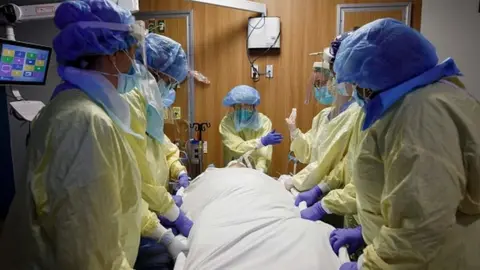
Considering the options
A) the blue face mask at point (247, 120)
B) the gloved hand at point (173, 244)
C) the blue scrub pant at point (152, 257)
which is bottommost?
the blue scrub pant at point (152, 257)

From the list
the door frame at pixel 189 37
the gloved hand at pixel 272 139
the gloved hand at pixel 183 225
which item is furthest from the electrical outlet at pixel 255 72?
the gloved hand at pixel 183 225

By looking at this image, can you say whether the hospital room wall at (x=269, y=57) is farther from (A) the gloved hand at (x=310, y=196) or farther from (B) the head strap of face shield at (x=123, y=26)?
(B) the head strap of face shield at (x=123, y=26)

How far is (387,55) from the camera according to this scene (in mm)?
1088

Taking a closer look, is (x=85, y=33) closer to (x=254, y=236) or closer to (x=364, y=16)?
(x=254, y=236)

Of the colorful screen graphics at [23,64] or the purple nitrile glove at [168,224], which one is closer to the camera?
the purple nitrile glove at [168,224]

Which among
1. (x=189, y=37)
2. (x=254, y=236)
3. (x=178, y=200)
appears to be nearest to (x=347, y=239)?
(x=254, y=236)

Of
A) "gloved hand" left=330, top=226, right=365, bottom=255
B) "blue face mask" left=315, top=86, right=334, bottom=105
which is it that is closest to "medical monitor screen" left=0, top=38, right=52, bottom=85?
"blue face mask" left=315, top=86, right=334, bottom=105

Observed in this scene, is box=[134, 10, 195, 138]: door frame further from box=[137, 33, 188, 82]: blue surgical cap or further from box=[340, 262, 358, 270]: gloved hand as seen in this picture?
box=[340, 262, 358, 270]: gloved hand

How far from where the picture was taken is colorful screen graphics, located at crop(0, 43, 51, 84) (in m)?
2.01

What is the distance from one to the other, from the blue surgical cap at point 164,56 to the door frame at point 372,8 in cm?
200

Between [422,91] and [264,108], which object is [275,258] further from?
[264,108]

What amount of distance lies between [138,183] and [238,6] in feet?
8.30

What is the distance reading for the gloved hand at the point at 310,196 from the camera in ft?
6.82

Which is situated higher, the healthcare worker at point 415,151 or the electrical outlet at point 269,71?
the electrical outlet at point 269,71
